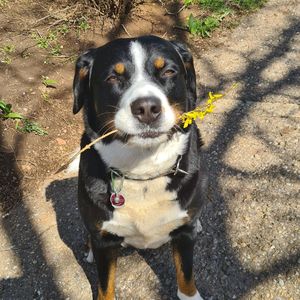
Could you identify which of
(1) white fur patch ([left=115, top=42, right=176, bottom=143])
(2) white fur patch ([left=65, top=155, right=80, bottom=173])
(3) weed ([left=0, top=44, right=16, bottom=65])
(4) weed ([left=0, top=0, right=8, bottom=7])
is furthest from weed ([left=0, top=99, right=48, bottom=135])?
(4) weed ([left=0, top=0, right=8, bottom=7])

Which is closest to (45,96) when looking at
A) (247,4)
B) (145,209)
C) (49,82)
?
(49,82)

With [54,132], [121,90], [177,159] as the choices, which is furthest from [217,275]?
[54,132]

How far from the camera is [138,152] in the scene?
2131mm

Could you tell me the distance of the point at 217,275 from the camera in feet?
8.86

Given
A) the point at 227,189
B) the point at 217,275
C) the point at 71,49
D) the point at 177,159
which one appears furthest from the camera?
the point at 71,49

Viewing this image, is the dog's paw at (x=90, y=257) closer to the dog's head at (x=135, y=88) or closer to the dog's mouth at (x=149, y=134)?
the dog's head at (x=135, y=88)

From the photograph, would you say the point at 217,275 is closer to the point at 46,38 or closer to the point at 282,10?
the point at 46,38

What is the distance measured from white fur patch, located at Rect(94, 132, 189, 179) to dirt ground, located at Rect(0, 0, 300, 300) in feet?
2.91

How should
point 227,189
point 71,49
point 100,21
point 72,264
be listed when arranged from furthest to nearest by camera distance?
point 100,21 < point 71,49 < point 227,189 < point 72,264

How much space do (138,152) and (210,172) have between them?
140 centimetres

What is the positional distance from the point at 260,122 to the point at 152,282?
1.78m

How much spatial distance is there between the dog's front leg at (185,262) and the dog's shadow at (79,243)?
16cm

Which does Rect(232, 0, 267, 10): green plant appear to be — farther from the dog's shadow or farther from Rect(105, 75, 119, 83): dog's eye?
Rect(105, 75, 119, 83): dog's eye

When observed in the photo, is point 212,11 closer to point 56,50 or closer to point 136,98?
point 56,50
